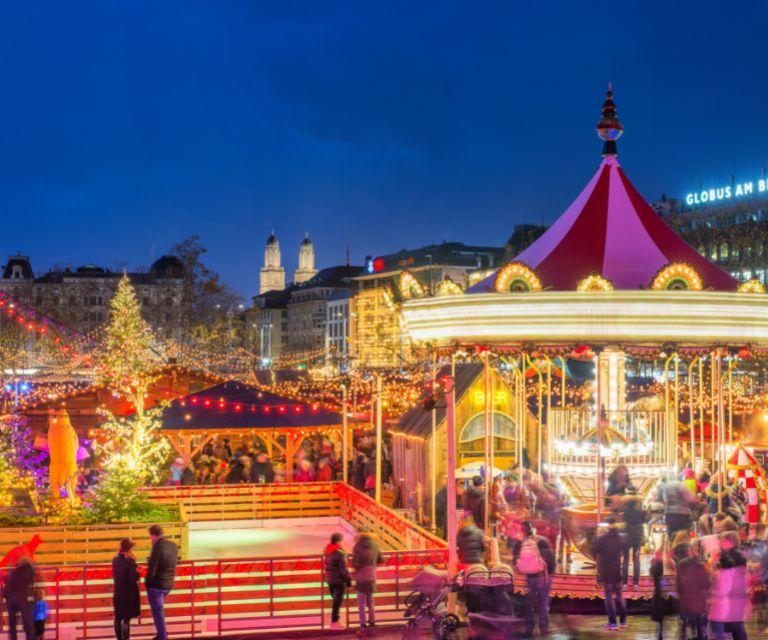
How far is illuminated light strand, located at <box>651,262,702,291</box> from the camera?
1375 cm

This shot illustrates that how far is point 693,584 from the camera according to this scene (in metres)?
10.6

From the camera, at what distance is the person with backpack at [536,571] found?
1203cm

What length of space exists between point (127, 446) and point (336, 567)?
8596 millimetres

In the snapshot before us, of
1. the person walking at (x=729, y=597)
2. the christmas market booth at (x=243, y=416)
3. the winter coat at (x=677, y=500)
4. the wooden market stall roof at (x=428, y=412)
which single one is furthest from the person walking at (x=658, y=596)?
the christmas market booth at (x=243, y=416)

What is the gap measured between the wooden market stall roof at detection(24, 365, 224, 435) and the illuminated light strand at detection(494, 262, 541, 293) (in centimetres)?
1826

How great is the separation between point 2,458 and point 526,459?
962 cm

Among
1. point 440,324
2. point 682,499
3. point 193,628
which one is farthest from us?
point 440,324

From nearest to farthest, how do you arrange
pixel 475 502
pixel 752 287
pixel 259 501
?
1. pixel 752 287
2. pixel 475 502
3. pixel 259 501

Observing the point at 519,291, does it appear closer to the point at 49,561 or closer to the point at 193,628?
the point at 193,628

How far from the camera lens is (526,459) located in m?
22.8

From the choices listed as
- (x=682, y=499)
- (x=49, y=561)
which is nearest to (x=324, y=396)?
(x=49, y=561)

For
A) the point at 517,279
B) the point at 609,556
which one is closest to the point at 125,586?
the point at 609,556

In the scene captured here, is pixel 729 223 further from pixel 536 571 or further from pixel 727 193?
pixel 536 571

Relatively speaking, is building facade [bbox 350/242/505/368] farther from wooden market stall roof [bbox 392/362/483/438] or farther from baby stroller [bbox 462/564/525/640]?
baby stroller [bbox 462/564/525/640]
